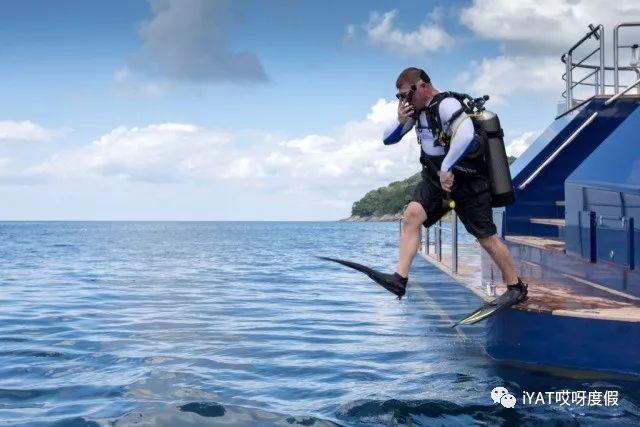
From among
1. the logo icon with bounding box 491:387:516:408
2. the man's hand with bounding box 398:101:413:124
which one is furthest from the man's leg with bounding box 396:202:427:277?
the logo icon with bounding box 491:387:516:408

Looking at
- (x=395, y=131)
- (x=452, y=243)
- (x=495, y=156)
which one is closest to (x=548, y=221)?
(x=452, y=243)

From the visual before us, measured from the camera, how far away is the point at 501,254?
21.0 feet

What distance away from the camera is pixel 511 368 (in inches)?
279

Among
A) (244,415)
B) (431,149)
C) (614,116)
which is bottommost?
(244,415)

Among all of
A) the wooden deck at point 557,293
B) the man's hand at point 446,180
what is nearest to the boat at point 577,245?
the wooden deck at point 557,293

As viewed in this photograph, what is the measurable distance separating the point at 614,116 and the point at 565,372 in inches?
248

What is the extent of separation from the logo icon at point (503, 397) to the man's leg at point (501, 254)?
36.5 inches

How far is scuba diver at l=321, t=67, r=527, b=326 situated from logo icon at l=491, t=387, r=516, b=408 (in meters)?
0.63

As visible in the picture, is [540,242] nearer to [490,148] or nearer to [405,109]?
[490,148]

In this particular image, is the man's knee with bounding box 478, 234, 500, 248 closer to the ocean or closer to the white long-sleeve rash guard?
the white long-sleeve rash guard

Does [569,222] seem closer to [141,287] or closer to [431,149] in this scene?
[431,149]

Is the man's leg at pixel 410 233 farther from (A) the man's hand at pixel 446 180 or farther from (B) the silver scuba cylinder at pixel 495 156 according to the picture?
(B) the silver scuba cylinder at pixel 495 156

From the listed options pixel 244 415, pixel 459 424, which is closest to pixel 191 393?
pixel 244 415

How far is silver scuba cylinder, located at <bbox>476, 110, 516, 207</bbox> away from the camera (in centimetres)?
622
